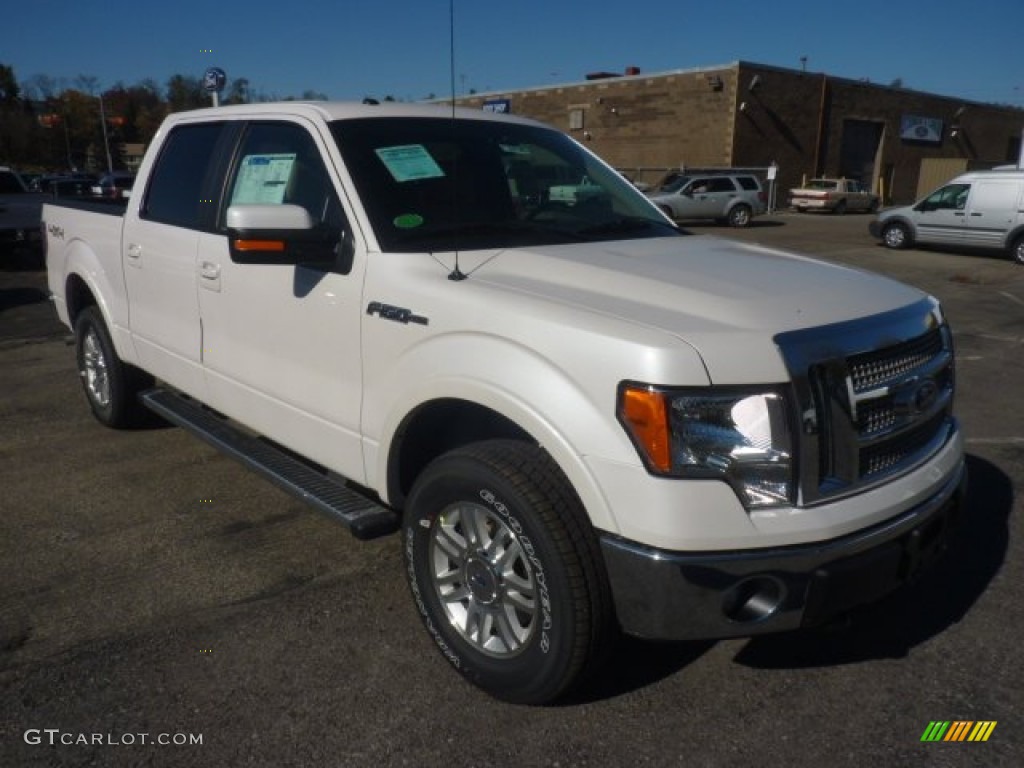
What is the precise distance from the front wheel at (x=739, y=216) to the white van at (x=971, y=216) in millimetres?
7605

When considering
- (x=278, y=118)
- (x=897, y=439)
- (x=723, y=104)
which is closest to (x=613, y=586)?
(x=897, y=439)

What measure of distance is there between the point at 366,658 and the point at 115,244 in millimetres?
3178

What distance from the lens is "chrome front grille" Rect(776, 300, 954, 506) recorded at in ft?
7.58

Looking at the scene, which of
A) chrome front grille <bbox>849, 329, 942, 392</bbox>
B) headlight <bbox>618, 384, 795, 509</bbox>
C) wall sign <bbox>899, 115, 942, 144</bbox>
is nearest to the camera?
headlight <bbox>618, 384, 795, 509</bbox>

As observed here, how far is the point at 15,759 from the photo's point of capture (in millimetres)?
2504

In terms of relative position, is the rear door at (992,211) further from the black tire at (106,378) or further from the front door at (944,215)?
the black tire at (106,378)

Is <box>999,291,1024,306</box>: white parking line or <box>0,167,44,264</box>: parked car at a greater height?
<box>0,167,44,264</box>: parked car

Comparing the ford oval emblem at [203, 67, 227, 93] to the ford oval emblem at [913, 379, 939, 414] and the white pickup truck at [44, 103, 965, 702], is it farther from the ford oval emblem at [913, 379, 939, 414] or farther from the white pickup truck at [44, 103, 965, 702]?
the ford oval emblem at [913, 379, 939, 414]

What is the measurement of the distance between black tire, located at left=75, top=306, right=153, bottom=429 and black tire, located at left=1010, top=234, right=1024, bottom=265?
17538 millimetres

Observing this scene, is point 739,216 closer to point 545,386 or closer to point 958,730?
point 958,730

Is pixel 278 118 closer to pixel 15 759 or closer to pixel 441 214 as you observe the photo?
pixel 441 214

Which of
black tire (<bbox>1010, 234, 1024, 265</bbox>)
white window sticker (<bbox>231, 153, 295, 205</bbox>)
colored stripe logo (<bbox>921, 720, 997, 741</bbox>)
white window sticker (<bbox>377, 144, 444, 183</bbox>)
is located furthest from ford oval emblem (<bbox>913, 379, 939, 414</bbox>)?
black tire (<bbox>1010, 234, 1024, 265</bbox>)

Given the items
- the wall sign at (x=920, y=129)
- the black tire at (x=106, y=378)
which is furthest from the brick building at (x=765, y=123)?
the black tire at (x=106, y=378)

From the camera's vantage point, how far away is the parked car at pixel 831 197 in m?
35.9
